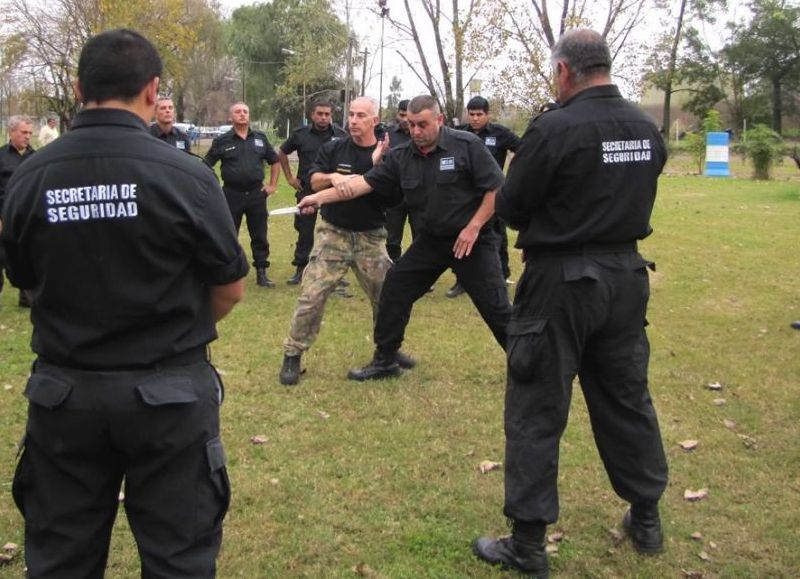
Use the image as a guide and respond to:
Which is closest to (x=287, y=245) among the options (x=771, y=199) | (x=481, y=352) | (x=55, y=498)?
(x=481, y=352)

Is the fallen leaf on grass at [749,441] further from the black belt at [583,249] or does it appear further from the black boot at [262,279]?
the black boot at [262,279]

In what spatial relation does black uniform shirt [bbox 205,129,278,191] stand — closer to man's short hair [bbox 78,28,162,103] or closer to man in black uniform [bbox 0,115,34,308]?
man in black uniform [bbox 0,115,34,308]

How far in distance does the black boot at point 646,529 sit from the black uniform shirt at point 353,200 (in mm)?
2972

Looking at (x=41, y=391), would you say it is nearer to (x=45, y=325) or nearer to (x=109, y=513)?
(x=45, y=325)

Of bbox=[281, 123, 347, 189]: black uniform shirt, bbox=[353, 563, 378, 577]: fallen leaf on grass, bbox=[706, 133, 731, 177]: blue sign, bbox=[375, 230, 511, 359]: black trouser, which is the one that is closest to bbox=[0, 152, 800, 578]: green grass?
bbox=[353, 563, 378, 577]: fallen leaf on grass

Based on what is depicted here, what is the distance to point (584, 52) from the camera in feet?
11.0

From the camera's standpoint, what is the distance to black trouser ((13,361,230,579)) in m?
2.26

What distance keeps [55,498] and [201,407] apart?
492mm

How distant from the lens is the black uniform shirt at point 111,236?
7.19 ft

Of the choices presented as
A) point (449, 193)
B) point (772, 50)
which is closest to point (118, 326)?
point (449, 193)

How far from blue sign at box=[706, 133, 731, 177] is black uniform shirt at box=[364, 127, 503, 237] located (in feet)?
80.5

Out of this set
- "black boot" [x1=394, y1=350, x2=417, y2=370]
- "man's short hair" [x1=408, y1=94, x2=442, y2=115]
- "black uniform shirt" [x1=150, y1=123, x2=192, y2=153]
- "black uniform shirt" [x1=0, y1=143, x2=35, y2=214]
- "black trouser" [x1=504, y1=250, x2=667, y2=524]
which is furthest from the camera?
"black uniform shirt" [x1=150, y1=123, x2=192, y2=153]

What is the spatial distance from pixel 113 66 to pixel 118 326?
0.72 m

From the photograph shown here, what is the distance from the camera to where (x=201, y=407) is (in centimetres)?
239
